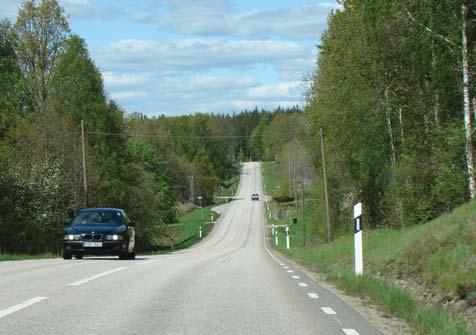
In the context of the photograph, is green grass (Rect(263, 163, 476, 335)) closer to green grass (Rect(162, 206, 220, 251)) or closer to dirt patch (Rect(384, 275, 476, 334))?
dirt patch (Rect(384, 275, 476, 334))

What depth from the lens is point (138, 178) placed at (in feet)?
198

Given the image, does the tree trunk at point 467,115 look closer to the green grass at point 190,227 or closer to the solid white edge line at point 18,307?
the solid white edge line at point 18,307

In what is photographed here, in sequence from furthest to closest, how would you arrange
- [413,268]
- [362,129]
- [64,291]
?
1. [362,129]
2. [413,268]
3. [64,291]

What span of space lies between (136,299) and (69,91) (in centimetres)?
4621

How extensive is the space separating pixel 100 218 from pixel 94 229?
3.67ft

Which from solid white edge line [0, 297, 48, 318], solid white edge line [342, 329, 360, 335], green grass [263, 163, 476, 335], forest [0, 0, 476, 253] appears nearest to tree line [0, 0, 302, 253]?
forest [0, 0, 476, 253]

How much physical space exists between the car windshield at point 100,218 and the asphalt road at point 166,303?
6078 mm

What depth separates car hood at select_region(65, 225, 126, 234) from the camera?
21.8 metres

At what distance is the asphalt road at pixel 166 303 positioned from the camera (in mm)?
8180

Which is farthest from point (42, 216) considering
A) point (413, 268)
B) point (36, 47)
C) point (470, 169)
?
point (413, 268)

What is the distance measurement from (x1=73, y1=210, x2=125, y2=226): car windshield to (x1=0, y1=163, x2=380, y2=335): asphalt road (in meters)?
6.08

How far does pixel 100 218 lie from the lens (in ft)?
75.3

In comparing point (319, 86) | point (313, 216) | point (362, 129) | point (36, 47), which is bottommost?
point (313, 216)

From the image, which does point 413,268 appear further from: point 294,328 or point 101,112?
point 101,112
